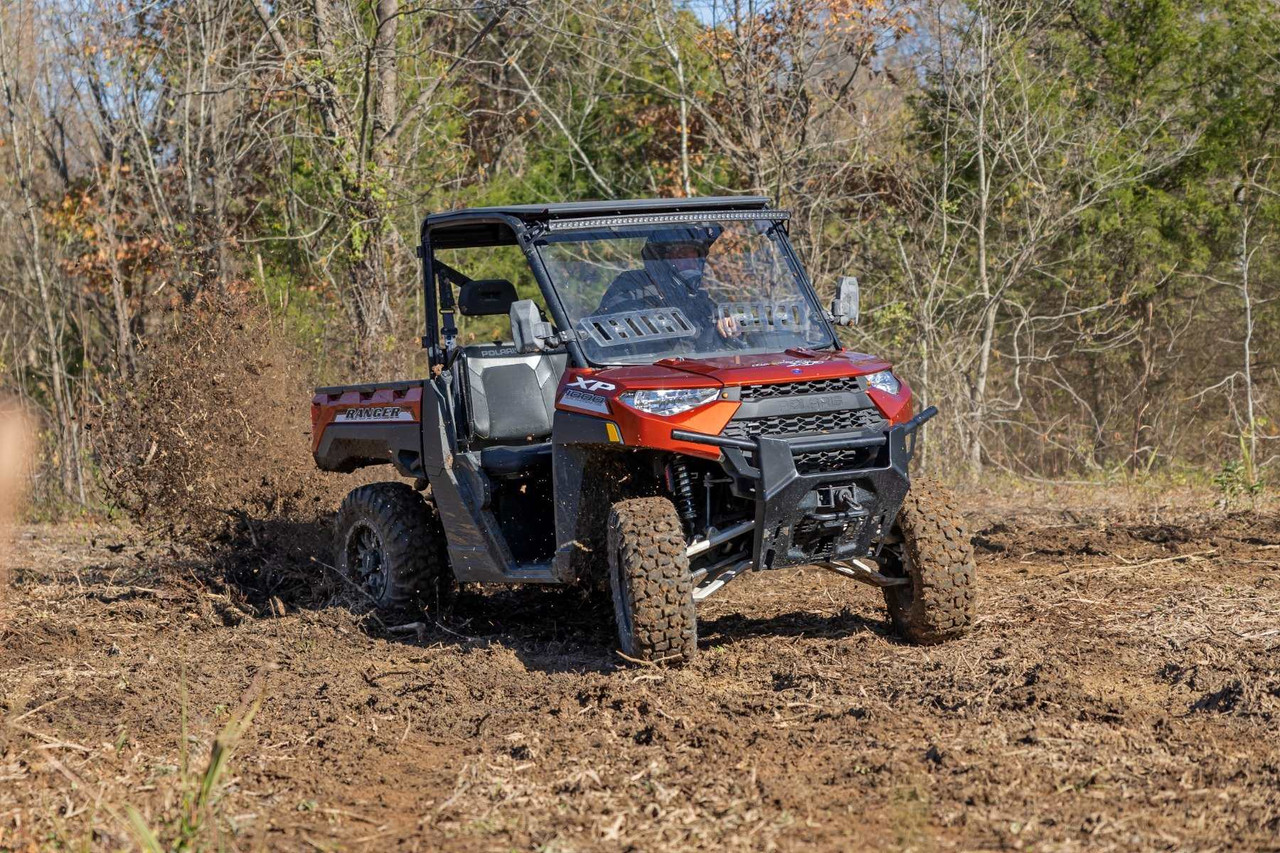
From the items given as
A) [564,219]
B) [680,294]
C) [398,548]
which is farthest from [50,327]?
[680,294]

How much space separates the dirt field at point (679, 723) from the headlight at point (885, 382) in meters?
1.15

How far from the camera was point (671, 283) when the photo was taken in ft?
22.0

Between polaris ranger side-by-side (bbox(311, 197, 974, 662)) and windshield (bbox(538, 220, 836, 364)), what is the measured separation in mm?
11

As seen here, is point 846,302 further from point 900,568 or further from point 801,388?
point 900,568

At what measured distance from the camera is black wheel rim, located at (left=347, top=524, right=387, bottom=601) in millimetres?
7973

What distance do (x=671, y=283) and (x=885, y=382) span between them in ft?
3.75

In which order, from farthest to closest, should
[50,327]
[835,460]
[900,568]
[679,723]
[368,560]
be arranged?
[50,327]
[368,560]
[900,568]
[835,460]
[679,723]

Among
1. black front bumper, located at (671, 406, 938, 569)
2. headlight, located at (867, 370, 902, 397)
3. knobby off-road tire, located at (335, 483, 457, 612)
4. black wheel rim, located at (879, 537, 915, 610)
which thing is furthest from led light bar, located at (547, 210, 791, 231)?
knobby off-road tire, located at (335, 483, 457, 612)

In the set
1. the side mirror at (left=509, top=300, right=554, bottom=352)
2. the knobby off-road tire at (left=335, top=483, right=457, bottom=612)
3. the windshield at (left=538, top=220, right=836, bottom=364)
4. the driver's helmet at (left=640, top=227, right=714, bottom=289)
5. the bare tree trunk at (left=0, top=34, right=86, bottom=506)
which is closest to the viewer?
the side mirror at (left=509, top=300, right=554, bottom=352)

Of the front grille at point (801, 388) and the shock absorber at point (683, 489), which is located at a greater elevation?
the front grille at point (801, 388)

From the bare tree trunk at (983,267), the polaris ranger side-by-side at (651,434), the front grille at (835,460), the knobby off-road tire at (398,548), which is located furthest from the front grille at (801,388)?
the bare tree trunk at (983,267)

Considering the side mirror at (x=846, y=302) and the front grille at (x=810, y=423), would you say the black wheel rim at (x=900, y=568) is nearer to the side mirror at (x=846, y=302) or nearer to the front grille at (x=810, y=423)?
the front grille at (x=810, y=423)

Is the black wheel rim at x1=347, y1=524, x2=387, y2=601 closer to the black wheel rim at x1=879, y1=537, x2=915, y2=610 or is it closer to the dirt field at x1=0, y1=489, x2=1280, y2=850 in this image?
the dirt field at x1=0, y1=489, x2=1280, y2=850

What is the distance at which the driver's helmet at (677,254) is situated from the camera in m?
6.72
